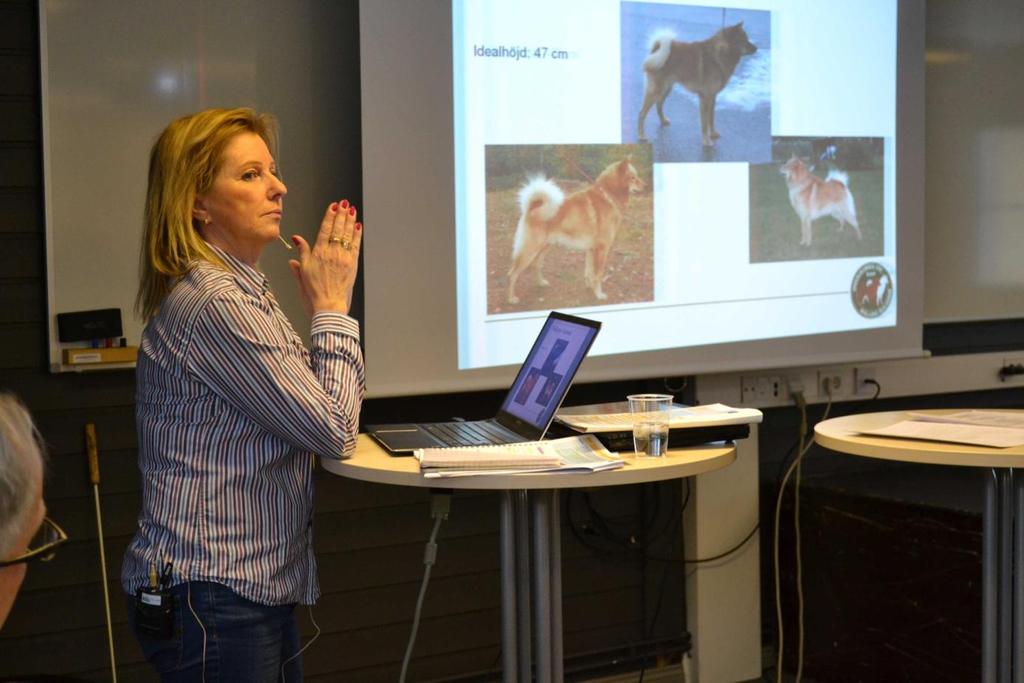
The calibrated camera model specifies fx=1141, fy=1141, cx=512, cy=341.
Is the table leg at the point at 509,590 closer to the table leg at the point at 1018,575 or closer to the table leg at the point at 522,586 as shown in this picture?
the table leg at the point at 522,586

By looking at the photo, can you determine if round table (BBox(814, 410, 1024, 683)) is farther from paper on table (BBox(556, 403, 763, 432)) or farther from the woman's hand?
the woman's hand

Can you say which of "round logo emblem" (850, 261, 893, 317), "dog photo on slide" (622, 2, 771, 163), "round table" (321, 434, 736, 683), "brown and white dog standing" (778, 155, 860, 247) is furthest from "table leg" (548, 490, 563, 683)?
"round logo emblem" (850, 261, 893, 317)

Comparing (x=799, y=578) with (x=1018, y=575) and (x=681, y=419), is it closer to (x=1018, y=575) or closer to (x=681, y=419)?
(x=1018, y=575)

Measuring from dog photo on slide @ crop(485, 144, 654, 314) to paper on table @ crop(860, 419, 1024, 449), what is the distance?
1.04 m

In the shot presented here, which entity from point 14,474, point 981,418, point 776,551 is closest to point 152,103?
point 14,474

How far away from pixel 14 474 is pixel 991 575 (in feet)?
5.52

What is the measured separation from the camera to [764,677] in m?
3.46

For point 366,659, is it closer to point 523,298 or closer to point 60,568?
point 60,568

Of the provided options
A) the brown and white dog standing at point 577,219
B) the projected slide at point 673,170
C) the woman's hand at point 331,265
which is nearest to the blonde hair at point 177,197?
the woman's hand at point 331,265

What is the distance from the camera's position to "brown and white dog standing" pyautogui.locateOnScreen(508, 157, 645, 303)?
9.51ft

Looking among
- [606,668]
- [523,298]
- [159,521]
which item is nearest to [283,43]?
[523,298]

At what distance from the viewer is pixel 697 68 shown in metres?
3.10

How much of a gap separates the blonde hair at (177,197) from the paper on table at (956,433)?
3.97 feet

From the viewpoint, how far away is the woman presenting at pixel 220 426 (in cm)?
172
